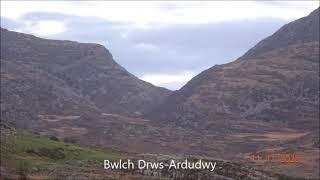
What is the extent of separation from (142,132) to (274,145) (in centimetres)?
3243

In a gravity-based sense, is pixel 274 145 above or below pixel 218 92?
below

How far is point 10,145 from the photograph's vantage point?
2451 inches

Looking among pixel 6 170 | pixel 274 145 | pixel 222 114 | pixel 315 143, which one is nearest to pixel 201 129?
pixel 222 114

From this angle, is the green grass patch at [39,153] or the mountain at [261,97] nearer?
the green grass patch at [39,153]

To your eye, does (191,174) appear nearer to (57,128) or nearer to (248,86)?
(57,128)

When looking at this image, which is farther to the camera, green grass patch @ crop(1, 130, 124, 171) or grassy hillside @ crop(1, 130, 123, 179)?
green grass patch @ crop(1, 130, 124, 171)
